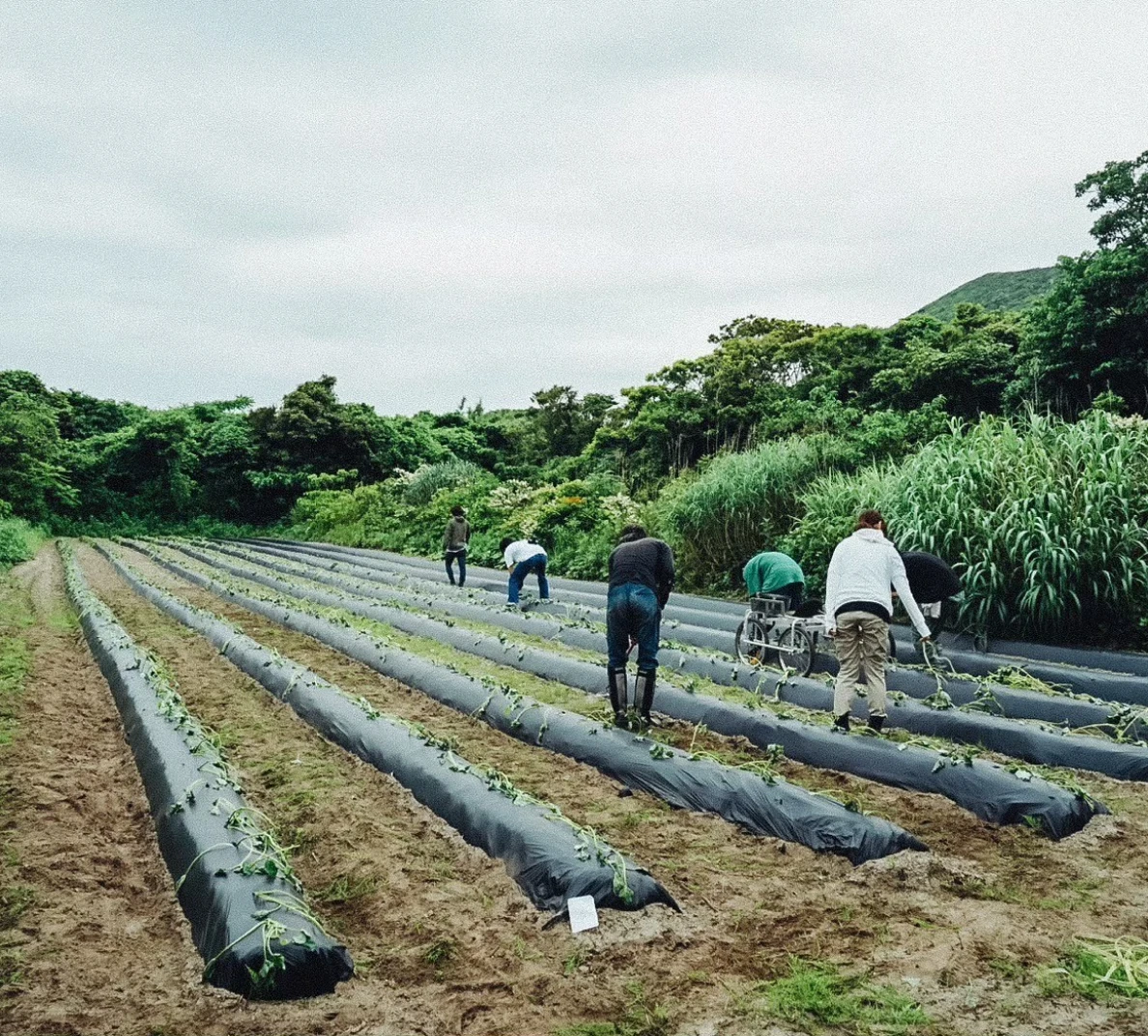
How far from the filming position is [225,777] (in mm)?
4590

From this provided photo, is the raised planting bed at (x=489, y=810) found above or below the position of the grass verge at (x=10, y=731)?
above

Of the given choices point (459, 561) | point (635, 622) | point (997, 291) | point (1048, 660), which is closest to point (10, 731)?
point (635, 622)

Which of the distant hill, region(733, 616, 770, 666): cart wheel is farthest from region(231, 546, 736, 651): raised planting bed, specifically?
the distant hill

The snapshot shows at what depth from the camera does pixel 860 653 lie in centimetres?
573

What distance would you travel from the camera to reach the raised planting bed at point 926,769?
4.23 m

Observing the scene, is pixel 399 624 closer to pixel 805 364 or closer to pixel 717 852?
pixel 717 852

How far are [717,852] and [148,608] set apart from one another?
1132 cm

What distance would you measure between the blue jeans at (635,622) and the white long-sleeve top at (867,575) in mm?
1160

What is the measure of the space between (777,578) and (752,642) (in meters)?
0.60

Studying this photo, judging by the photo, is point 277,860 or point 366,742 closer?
point 277,860

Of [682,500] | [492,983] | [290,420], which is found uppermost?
[290,420]

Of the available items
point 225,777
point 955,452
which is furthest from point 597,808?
point 955,452

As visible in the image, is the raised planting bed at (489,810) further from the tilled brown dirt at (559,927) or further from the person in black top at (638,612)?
the person in black top at (638,612)

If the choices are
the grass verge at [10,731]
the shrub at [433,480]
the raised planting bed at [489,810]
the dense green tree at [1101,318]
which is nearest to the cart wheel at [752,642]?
the raised planting bed at [489,810]
